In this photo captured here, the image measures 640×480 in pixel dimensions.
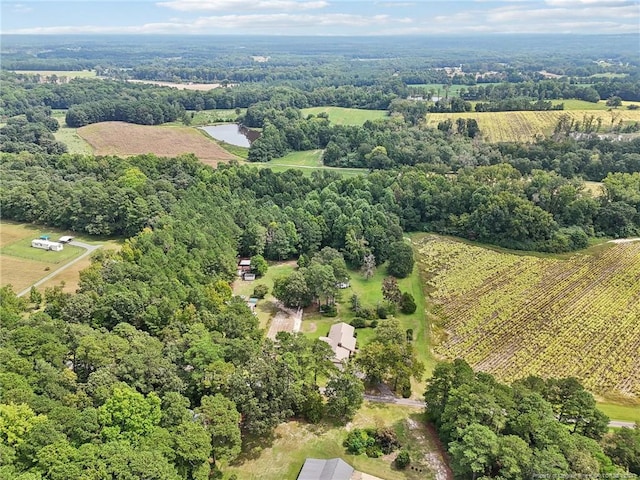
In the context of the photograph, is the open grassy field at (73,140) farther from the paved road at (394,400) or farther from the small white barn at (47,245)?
the paved road at (394,400)

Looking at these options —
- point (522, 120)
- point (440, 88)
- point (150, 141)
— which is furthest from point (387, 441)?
point (440, 88)

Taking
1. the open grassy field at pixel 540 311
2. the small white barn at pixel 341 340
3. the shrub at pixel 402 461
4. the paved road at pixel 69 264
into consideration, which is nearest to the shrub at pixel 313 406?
the small white barn at pixel 341 340

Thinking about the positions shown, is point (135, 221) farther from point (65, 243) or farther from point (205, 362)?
point (205, 362)

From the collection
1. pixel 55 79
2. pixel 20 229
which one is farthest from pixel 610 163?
pixel 55 79

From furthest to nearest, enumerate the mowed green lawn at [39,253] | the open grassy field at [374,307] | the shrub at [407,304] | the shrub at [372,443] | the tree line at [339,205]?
1. the tree line at [339,205]
2. the mowed green lawn at [39,253]
3. the shrub at [407,304]
4. the open grassy field at [374,307]
5. the shrub at [372,443]

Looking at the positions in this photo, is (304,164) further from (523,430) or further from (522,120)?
(523,430)

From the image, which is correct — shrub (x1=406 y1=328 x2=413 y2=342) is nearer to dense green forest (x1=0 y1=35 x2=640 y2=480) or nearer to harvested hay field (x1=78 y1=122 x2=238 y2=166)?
dense green forest (x1=0 y1=35 x2=640 y2=480)

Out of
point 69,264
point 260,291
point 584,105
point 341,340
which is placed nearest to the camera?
point 341,340
